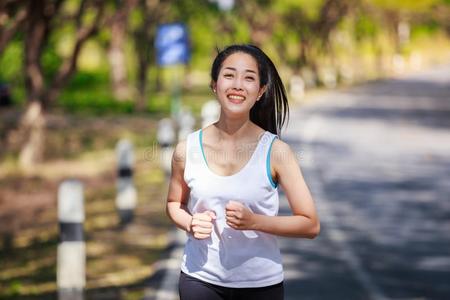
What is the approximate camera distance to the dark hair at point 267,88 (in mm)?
3781

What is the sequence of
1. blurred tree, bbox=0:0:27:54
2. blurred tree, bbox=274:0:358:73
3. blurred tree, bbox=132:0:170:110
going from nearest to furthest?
blurred tree, bbox=0:0:27:54 → blurred tree, bbox=132:0:170:110 → blurred tree, bbox=274:0:358:73

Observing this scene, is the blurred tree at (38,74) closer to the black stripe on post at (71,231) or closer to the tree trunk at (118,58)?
the black stripe on post at (71,231)

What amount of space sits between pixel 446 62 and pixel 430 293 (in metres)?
112

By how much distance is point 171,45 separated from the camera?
2295cm

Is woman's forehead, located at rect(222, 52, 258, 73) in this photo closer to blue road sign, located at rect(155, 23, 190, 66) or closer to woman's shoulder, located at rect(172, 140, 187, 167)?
woman's shoulder, located at rect(172, 140, 187, 167)

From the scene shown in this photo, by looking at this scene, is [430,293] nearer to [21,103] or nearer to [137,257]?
[137,257]

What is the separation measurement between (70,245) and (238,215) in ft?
11.6

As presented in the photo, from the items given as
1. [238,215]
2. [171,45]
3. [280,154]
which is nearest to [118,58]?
[171,45]

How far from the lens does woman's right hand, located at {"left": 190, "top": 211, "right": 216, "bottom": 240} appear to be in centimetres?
360

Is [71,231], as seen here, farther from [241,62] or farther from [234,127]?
[241,62]

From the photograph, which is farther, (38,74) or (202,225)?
(38,74)

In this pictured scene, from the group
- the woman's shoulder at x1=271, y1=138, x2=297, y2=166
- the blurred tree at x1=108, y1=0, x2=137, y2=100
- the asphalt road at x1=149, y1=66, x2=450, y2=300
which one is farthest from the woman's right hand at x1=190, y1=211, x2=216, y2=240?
the blurred tree at x1=108, y1=0, x2=137, y2=100

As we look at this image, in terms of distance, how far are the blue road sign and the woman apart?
1891 centimetres

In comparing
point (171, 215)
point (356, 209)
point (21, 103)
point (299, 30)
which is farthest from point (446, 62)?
point (171, 215)
